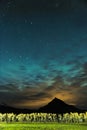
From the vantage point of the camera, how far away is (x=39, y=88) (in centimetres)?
368

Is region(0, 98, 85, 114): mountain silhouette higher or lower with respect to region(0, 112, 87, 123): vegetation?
higher

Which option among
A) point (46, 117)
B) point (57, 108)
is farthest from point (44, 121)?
point (57, 108)

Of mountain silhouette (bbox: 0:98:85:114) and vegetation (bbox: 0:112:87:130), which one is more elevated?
mountain silhouette (bbox: 0:98:85:114)

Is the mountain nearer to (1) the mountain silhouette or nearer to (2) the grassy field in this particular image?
(1) the mountain silhouette

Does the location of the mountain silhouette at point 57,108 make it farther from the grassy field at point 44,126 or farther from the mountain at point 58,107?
the grassy field at point 44,126

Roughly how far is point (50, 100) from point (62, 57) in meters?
0.36

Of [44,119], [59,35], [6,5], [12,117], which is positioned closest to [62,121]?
[44,119]

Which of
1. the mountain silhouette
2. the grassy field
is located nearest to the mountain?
the mountain silhouette

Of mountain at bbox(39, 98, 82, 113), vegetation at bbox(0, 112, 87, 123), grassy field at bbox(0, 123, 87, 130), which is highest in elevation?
mountain at bbox(39, 98, 82, 113)

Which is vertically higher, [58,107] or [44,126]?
[58,107]

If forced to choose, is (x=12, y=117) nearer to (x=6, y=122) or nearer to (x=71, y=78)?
(x=6, y=122)

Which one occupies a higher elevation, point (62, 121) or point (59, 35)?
point (59, 35)

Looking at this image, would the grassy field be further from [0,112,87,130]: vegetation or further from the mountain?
the mountain

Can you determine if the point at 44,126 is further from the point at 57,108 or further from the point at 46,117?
the point at 57,108
